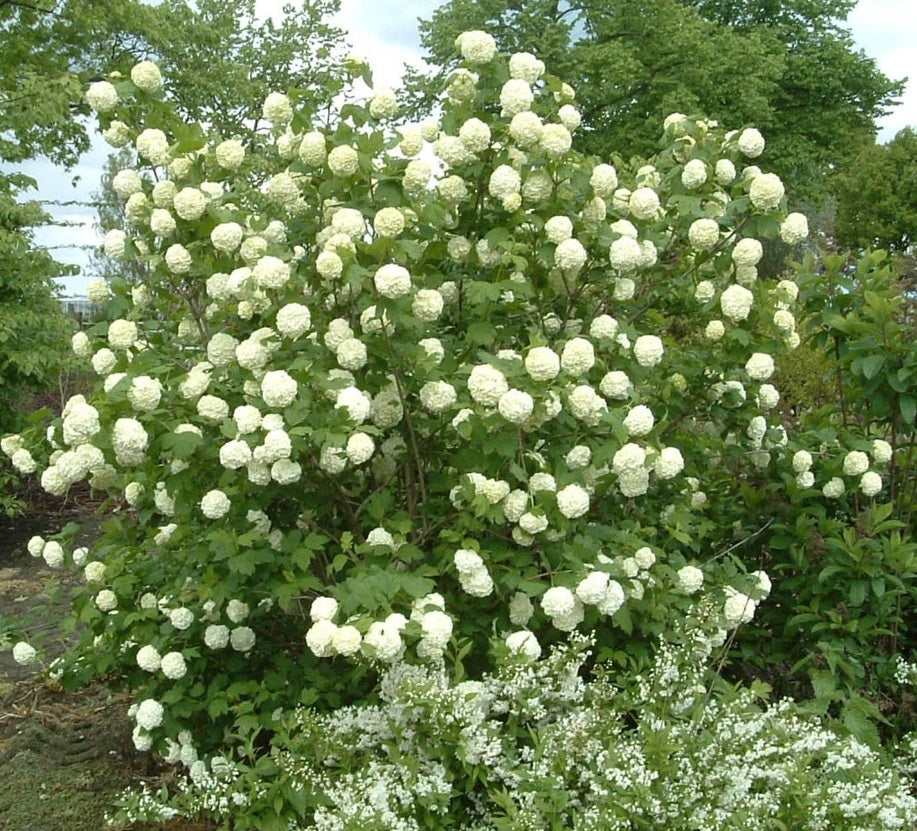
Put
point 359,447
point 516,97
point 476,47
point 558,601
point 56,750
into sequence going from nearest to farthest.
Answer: point 359,447, point 558,601, point 516,97, point 476,47, point 56,750

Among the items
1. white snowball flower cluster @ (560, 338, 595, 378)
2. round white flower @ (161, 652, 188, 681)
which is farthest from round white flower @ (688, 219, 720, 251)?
round white flower @ (161, 652, 188, 681)

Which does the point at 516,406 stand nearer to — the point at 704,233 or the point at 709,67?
the point at 704,233

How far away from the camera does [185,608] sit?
3.37 m

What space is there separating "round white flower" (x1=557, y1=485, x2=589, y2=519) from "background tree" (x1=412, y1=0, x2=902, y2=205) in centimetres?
1937

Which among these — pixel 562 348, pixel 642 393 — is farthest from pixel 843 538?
pixel 562 348

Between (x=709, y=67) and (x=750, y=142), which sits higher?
(x=750, y=142)

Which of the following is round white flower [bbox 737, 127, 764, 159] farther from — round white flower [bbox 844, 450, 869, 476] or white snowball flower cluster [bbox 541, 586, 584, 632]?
white snowball flower cluster [bbox 541, 586, 584, 632]

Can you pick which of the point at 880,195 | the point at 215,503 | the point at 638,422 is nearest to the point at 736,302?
the point at 638,422

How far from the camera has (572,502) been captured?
2.92 metres

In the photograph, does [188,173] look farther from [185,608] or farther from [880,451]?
[880,451]

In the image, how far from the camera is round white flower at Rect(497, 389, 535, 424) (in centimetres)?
277

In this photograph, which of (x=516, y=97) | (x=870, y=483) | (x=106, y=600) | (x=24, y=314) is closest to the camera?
(x=516, y=97)

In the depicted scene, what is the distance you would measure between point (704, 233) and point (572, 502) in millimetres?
1127

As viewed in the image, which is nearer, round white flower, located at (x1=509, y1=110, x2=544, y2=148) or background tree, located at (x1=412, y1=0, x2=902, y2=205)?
round white flower, located at (x1=509, y1=110, x2=544, y2=148)
